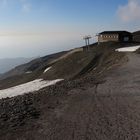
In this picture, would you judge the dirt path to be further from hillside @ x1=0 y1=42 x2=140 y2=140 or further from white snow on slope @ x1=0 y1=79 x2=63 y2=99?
white snow on slope @ x1=0 y1=79 x2=63 y2=99

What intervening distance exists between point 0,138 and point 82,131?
11.4 feet

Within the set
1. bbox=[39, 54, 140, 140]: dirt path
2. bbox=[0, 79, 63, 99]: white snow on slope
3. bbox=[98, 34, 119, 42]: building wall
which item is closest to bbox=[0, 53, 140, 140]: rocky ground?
bbox=[39, 54, 140, 140]: dirt path

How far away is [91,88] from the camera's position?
2183cm

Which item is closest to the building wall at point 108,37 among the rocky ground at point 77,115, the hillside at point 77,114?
the hillside at point 77,114

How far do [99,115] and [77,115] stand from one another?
116cm

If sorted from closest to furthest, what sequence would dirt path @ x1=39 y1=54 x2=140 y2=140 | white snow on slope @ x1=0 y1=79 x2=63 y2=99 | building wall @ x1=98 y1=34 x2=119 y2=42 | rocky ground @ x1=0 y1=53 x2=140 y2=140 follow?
dirt path @ x1=39 y1=54 x2=140 y2=140 → rocky ground @ x1=0 y1=53 x2=140 y2=140 → white snow on slope @ x1=0 y1=79 x2=63 y2=99 → building wall @ x1=98 y1=34 x2=119 y2=42

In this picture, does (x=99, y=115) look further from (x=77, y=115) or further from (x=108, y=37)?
(x=108, y=37)

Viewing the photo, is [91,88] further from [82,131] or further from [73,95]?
[82,131]

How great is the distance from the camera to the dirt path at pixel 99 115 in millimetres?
11805

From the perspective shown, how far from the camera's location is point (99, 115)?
1431cm

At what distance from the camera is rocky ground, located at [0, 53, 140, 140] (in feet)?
39.6

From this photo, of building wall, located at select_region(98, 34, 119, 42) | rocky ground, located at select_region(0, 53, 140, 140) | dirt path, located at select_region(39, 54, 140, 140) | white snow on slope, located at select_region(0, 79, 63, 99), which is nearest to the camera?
dirt path, located at select_region(39, 54, 140, 140)

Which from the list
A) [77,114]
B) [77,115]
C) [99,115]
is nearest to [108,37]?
[77,114]

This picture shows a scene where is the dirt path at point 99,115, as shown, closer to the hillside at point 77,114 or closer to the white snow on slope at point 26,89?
the hillside at point 77,114
